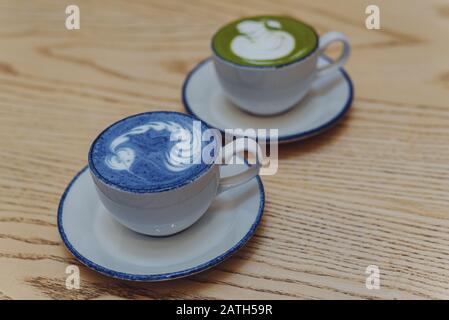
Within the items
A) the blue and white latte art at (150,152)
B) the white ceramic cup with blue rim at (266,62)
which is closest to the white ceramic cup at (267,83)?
the white ceramic cup with blue rim at (266,62)

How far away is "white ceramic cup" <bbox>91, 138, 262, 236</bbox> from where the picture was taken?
2.06 ft

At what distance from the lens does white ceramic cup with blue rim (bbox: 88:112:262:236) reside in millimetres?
629

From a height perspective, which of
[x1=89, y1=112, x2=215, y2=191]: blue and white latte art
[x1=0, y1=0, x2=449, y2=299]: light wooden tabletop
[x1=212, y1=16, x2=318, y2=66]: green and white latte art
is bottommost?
[x1=0, y1=0, x2=449, y2=299]: light wooden tabletop

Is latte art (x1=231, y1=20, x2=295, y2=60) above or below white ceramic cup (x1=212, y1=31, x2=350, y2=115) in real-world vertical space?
above

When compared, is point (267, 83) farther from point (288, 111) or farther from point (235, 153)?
point (235, 153)

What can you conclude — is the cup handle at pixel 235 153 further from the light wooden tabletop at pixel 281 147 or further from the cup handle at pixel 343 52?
the cup handle at pixel 343 52

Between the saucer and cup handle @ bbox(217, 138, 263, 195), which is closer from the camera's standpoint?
cup handle @ bbox(217, 138, 263, 195)

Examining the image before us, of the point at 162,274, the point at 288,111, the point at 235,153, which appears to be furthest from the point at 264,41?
the point at 162,274

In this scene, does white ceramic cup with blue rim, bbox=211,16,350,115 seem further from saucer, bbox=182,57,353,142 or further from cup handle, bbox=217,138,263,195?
cup handle, bbox=217,138,263,195

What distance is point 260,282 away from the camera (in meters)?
0.65

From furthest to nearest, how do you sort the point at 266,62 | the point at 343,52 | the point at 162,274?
the point at 343,52
the point at 266,62
the point at 162,274

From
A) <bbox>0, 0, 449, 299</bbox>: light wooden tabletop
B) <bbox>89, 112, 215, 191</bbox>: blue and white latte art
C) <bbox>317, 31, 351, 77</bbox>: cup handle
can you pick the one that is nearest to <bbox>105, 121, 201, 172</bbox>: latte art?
<bbox>89, 112, 215, 191</bbox>: blue and white latte art

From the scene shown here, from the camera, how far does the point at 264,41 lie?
860mm

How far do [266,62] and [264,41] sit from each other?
50mm
